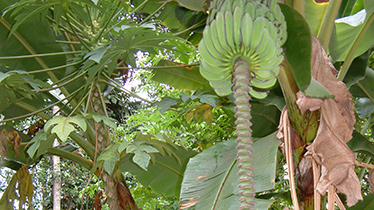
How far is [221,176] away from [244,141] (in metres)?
0.81

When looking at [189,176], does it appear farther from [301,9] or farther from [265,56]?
[265,56]

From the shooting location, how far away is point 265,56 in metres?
0.49

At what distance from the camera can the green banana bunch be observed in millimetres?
479

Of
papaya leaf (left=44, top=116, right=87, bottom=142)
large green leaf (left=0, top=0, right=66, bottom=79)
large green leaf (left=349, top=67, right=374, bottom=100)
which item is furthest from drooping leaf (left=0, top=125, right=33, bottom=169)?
large green leaf (left=349, top=67, right=374, bottom=100)

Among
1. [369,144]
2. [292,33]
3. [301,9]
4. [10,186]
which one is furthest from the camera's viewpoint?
[10,186]

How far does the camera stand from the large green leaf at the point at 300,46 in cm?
75

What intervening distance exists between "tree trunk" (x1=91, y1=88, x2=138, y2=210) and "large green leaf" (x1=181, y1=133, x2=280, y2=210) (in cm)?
32

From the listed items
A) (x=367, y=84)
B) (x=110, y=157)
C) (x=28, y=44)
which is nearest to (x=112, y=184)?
(x=110, y=157)

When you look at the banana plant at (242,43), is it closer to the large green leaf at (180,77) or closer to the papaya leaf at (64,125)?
the papaya leaf at (64,125)

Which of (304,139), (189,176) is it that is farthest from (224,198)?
(304,139)

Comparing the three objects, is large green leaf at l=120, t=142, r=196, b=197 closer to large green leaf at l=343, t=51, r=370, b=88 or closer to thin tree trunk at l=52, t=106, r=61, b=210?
large green leaf at l=343, t=51, r=370, b=88

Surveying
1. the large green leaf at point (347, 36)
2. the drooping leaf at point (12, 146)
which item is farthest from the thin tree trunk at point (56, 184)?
the large green leaf at point (347, 36)

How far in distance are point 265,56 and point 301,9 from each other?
489mm

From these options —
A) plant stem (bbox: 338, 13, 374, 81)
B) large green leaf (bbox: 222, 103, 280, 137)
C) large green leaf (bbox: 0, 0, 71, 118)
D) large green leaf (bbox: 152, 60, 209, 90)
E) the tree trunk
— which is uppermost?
large green leaf (bbox: 0, 0, 71, 118)
